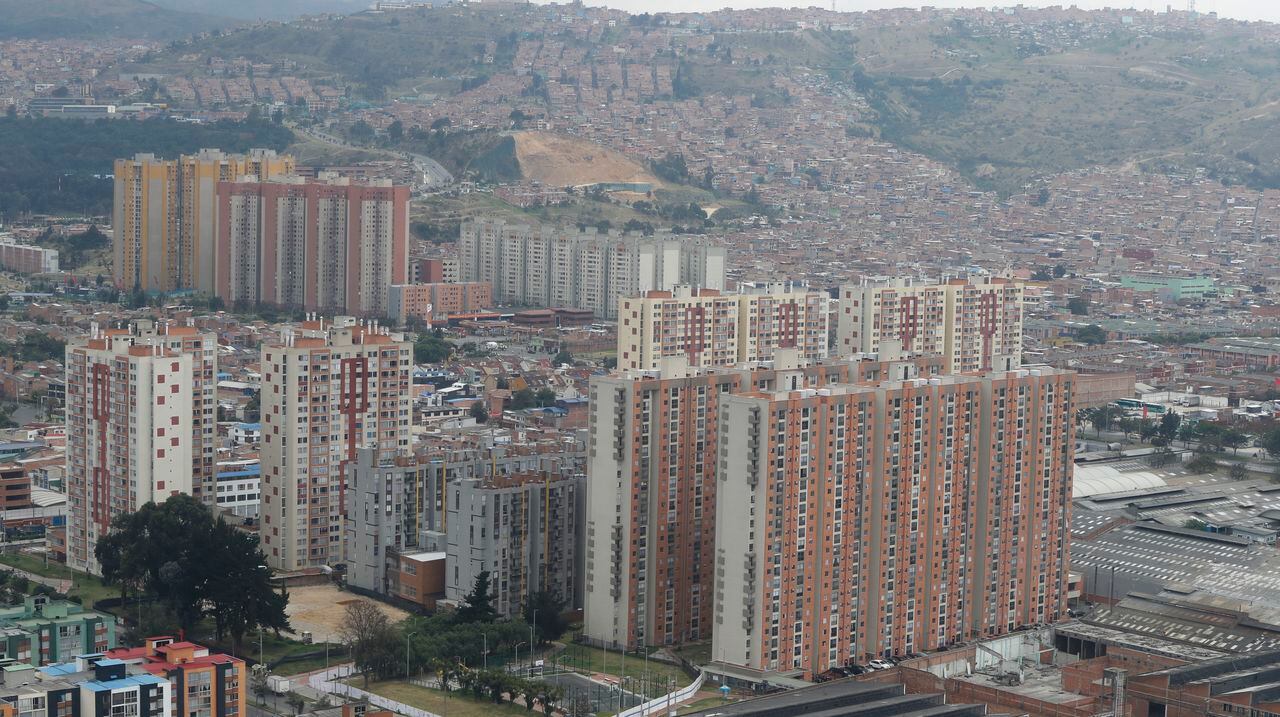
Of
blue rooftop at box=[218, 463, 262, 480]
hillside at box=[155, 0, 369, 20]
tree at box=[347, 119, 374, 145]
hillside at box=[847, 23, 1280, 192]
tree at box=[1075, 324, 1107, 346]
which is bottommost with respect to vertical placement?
blue rooftop at box=[218, 463, 262, 480]

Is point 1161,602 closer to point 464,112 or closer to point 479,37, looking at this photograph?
point 464,112

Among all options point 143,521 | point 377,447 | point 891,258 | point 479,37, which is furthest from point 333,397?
point 479,37

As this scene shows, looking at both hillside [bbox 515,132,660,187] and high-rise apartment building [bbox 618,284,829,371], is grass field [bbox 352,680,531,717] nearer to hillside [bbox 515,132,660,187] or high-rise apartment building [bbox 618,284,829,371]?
high-rise apartment building [bbox 618,284,829,371]

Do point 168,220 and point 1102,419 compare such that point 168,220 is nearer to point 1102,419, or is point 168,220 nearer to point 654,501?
point 1102,419

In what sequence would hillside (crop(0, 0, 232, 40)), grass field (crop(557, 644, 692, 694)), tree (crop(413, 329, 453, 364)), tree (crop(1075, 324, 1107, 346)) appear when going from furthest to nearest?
hillside (crop(0, 0, 232, 40))
tree (crop(1075, 324, 1107, 346))
tree (crop(413, 329, 453, 364))
grass field (crop(557, 644, 692, 694))

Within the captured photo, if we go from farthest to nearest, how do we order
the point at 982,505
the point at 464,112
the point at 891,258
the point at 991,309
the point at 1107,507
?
the point at 464,112, the point at 891,258, the point at 991,309, the point at 1107,507, the point at 982,505

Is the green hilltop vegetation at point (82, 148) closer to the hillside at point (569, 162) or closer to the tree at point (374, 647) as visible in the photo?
the hillside at point (569, 162)

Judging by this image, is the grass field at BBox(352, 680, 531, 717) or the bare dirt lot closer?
the grass field at BBox(352, 680, 531, 717)

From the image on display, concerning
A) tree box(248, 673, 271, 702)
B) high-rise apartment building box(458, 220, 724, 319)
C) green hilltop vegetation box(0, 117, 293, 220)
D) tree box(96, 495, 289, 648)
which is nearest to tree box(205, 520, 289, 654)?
tree box(96, 495, 289, 648)
